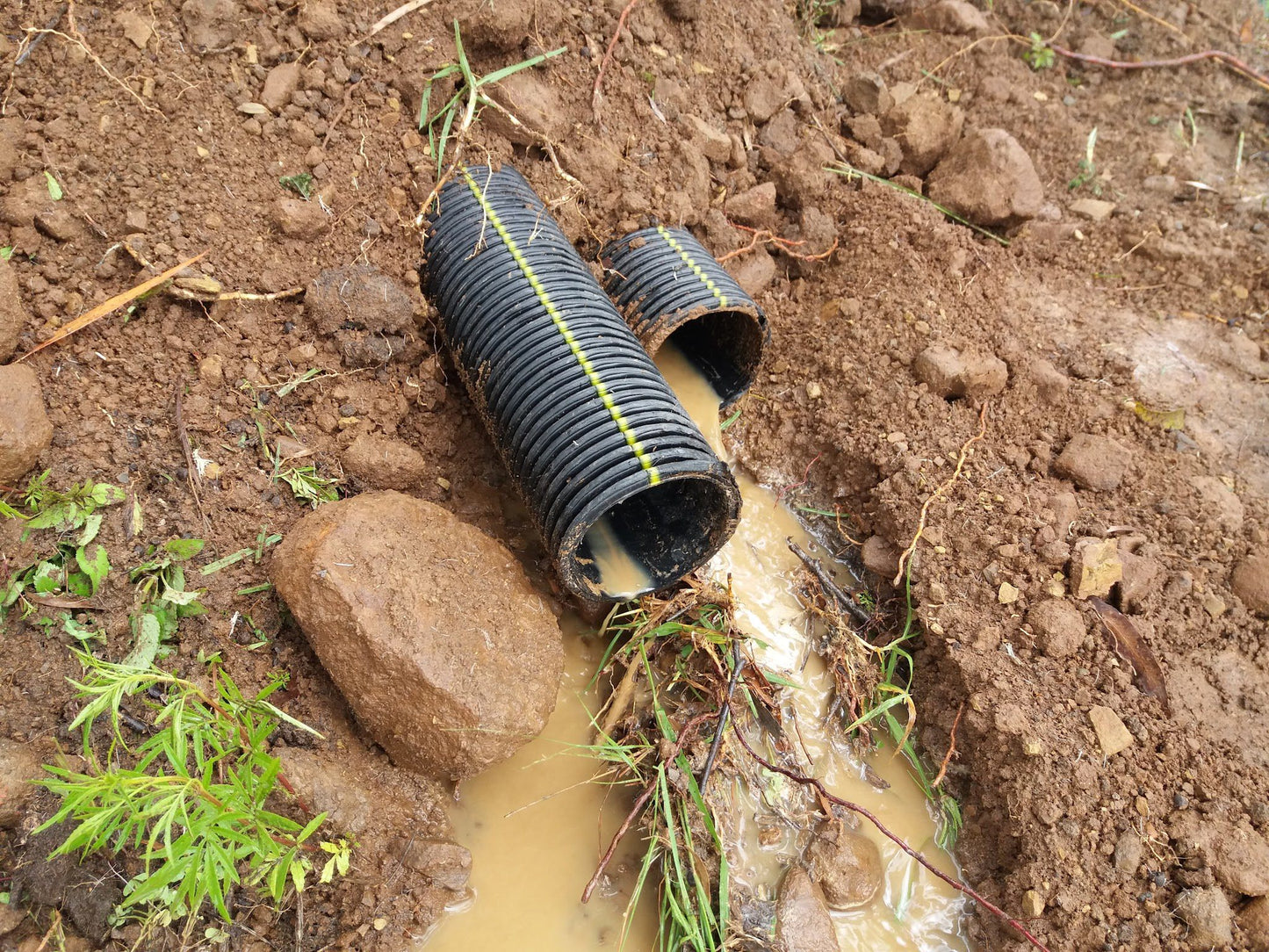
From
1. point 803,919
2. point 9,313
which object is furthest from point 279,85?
point 803,919

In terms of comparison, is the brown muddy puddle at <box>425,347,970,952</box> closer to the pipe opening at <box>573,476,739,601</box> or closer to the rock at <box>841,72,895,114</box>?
the pipe opening at <box>573,476,739,601</box>

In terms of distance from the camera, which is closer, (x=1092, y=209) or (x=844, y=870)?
(x=844, y=870)

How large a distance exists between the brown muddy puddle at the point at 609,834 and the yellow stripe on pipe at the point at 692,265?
41.4 inches

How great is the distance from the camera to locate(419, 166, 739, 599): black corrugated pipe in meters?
2.57

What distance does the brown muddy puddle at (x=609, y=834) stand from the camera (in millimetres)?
2508

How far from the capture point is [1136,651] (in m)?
2.81

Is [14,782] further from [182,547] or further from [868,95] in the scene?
[868,95]

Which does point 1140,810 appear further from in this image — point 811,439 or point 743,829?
point 811,439

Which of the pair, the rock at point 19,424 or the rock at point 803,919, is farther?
the rock at point 803,919

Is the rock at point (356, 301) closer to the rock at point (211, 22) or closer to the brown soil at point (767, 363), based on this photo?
the brown soil at point (767, 363)

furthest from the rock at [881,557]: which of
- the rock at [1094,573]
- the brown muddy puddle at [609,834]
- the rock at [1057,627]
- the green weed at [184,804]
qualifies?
the green weed at [184,804]

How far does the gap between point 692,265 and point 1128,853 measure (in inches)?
98.1

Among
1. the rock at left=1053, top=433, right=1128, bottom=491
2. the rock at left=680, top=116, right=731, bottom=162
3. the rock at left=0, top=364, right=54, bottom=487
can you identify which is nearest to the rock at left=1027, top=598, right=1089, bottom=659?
the rock at left=1053, top=433, right=1128, bottom=491

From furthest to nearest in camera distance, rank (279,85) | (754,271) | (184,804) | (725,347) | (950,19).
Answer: (950,19), (754,271), (725,347), (279,85), (184,804)
